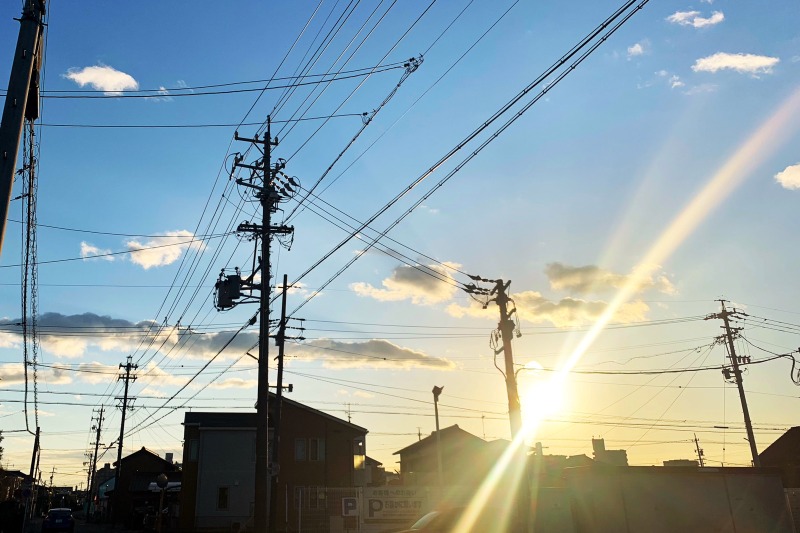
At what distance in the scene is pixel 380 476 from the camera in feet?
214

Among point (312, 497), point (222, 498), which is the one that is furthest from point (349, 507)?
point (222, 498)

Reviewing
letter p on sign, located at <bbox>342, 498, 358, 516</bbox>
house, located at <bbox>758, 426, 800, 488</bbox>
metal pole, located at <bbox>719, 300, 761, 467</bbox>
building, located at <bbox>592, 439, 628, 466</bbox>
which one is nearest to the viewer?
letter p on sign, located at <bbox>342, 498, 358, 516</bbox>

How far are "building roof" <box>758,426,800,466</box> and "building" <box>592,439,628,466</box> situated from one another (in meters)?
16.8

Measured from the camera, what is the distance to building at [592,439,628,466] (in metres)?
52.8

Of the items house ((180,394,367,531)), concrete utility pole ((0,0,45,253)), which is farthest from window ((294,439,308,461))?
concrete utility pole ((0,0,45,253))

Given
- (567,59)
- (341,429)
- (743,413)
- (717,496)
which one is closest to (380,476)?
(341,429)

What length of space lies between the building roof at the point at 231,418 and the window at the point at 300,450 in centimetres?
236

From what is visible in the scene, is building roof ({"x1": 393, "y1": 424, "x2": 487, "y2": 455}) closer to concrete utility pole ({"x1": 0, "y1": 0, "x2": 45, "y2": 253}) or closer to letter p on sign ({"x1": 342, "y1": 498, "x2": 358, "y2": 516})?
letter p on sign ({"x1": 342, "y1": 498, "x2": 358, "y2": 516})

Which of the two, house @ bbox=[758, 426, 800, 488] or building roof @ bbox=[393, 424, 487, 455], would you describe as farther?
building roof @ bbox=[393, 424, 487, 455]

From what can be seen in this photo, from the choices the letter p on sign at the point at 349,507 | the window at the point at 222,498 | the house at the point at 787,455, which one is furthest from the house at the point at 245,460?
the house at the point at 787,455

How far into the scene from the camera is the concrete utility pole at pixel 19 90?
7699mm

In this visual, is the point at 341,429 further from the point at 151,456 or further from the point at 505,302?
the point at 151,456

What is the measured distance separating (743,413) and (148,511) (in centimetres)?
4520

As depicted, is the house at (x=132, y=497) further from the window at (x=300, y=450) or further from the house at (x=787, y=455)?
the house at (x=787, y=455)
